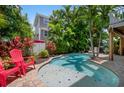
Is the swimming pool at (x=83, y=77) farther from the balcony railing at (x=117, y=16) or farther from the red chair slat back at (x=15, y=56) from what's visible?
the balcony railing at (x=117, y=16)

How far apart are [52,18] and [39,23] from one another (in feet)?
16.8

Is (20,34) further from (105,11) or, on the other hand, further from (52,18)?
(52,18)

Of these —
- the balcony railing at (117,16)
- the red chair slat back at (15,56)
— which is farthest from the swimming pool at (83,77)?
the balcony railing at (117,16)

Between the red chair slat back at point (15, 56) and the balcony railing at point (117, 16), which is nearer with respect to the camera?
the red chair slat back at point (15, 56)

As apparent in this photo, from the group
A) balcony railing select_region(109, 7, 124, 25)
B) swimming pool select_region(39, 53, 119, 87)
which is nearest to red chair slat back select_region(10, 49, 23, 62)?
swimming pool select_region(39, 53, 119, 87)

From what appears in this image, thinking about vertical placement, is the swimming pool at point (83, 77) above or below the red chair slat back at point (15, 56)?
below

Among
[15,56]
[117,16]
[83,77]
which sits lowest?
[83,77]

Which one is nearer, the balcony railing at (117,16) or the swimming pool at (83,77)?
the swimming pool at (83,77)

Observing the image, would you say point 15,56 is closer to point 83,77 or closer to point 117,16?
point 83,77

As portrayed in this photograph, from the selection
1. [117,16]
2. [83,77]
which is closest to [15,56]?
[83,77]

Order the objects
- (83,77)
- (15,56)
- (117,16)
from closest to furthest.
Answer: (15,56) → (83,77) → (117,16)

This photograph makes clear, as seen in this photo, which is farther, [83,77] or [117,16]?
[117,16]

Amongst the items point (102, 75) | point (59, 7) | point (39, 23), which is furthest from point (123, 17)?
point (39, 23)

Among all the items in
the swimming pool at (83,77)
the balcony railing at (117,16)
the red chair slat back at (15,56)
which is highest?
the balcony railing at (117,16)
